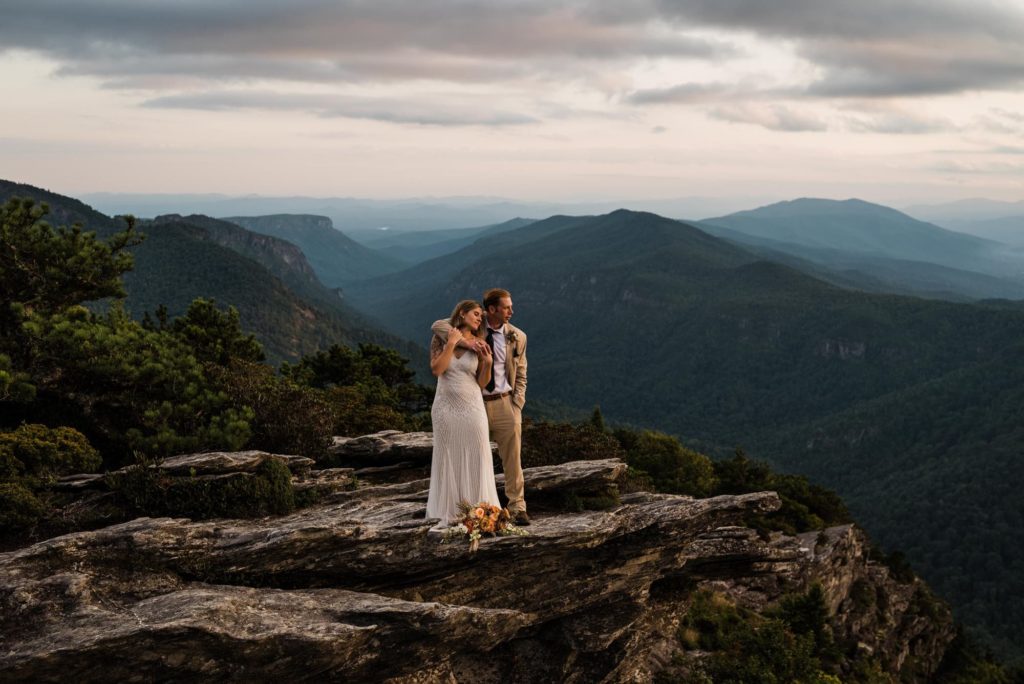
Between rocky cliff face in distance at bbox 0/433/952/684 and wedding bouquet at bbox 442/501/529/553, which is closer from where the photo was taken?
rocky cliff face in distance at bbox 0/433/952/684

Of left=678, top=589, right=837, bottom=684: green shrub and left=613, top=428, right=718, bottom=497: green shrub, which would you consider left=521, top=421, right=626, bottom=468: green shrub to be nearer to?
left=678, top=589, right=837, bottom=684: green shrub

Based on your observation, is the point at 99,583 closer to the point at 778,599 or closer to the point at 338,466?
the point at 338,466

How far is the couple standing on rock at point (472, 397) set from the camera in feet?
41.4

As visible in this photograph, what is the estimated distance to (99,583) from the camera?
37.9 feet

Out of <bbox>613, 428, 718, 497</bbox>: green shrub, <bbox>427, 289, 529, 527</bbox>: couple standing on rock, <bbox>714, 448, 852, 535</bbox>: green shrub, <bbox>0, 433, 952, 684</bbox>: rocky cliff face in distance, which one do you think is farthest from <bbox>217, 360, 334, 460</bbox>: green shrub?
<bbox>714, 448, 852, 535</bbox>: green shrub

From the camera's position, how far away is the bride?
41.4 feet

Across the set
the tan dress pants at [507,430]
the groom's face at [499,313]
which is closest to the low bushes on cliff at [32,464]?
the tan dress pants at [507,430]

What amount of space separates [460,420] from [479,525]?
2.24 metres

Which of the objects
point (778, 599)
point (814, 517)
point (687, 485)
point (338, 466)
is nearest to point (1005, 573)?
point (814, 517)

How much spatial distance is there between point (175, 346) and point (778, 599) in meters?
25.2

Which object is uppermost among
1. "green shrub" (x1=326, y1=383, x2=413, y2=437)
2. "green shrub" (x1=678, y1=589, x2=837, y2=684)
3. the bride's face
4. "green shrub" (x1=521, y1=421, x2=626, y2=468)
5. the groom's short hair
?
the groom's short hair

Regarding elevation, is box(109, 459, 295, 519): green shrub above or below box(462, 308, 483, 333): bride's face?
below

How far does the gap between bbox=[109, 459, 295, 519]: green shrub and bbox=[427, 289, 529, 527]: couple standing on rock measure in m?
3.74

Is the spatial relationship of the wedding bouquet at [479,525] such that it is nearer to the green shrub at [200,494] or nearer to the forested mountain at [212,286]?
the green shrub at [200,494]
